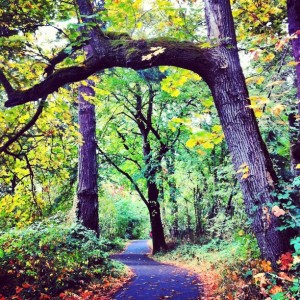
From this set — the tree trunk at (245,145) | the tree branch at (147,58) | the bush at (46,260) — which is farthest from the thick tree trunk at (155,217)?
the tree trunk at (245,145)

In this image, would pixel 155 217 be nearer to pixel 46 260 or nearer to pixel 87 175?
pixel 87 175

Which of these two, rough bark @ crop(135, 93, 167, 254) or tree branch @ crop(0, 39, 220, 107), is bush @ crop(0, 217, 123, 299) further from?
rough bark @ crop(135, 93, 167, 254)

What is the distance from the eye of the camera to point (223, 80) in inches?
200

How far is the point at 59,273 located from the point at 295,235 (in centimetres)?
501

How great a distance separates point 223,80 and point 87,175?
21.1ft

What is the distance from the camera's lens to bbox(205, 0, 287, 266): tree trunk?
475 centimetres

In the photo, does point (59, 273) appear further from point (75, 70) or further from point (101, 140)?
point (101, 140)

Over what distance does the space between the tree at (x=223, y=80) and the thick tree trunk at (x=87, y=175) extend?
4167mm

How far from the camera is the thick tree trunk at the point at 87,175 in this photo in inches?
390

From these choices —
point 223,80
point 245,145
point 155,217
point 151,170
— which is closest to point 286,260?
point 245,145

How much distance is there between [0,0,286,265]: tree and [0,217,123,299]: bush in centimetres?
286

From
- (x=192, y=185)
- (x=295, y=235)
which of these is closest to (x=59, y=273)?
(x=295, y=235)

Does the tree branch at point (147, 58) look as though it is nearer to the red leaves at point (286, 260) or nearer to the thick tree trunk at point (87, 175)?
the red leaves at point (286, 260)

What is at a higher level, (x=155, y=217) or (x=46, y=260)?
(x=155, y=217)
